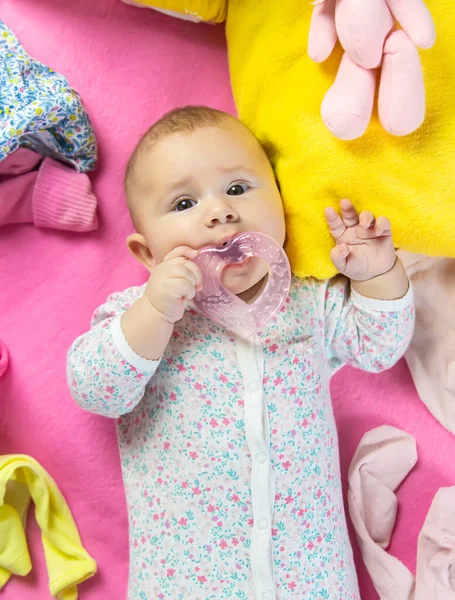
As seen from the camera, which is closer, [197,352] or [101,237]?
[197,352]

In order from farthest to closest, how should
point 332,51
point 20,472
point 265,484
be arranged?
point 20,472 → point 265,484 → point 332,51

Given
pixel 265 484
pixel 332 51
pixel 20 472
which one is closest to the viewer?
pixel 332 51

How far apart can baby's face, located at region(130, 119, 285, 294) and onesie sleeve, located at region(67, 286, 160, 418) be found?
153 millimetres

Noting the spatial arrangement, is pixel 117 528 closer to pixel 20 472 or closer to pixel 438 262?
pixel 20 472

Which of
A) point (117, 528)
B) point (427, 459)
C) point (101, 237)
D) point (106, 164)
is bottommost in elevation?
point (117, 528)

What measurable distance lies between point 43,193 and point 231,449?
0.56 m

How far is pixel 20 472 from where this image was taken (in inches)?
45.7

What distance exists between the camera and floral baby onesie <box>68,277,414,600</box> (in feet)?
3.28

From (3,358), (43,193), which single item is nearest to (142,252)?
(43,193)

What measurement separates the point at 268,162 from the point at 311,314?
0.26m

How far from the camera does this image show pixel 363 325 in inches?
42.6

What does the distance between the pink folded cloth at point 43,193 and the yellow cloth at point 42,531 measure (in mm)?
431

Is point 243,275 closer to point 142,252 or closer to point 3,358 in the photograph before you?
point 142,252

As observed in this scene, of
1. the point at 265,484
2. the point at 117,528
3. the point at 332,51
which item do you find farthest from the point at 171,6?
the point at 117,528
